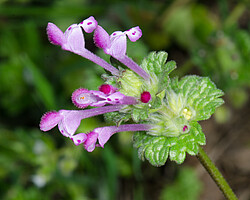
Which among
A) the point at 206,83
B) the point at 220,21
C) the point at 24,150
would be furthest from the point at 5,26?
the point at 206,83

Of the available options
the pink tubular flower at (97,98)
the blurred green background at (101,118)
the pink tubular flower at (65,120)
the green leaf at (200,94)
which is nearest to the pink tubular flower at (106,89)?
the pink tubular flower at (97,98)

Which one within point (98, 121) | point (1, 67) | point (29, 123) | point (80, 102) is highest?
point (80, 102)

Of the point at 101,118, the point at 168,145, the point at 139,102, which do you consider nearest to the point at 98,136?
the point at 139,102

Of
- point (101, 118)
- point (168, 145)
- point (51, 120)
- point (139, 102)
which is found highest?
point (139, 102)

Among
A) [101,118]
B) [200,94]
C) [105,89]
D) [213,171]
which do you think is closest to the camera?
[105,89]

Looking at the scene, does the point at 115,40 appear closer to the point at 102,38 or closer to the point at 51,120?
the point at 102,38

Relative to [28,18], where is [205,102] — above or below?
above

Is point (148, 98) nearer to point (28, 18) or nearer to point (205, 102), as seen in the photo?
point (205, 102)

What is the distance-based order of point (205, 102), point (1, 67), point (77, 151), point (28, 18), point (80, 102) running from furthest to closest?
point (28, 18) < point (1, 67) < point (77, 151) < point (205, 102) < point (80, 102)
